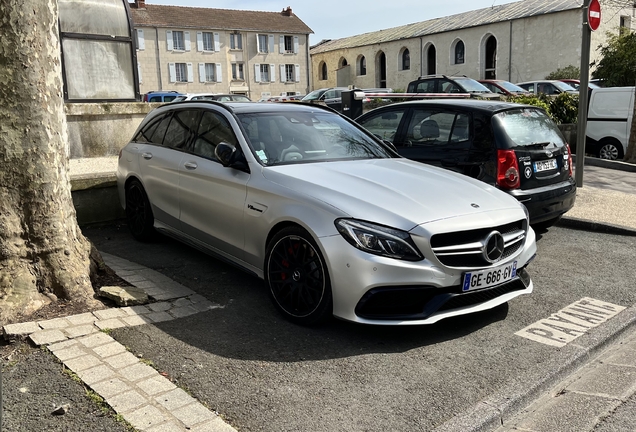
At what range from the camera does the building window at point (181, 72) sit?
55.8m

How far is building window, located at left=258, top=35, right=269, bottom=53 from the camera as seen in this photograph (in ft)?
195

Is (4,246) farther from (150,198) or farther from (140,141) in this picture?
(140,141)

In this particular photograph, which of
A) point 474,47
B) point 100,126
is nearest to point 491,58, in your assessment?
point 474,47

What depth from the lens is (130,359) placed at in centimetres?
378

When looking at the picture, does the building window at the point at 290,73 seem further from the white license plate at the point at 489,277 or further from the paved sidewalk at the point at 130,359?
the white license plate at the point at 489,277

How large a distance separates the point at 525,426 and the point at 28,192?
3696 mm

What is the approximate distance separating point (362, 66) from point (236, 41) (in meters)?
13.0

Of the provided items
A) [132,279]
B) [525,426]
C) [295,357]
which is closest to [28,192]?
[132,279]

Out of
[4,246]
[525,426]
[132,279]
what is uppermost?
[4,246]

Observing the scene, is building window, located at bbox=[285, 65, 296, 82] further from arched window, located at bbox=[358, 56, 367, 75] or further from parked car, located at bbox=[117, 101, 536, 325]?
parked car, located at bbox=[117, 101, 536, 325]

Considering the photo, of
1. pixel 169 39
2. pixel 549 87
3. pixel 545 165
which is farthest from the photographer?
pixel 169 39

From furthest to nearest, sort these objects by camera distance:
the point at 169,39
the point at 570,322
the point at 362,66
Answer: the point at 362,66 < the point at 169,39 < the point at 570,322

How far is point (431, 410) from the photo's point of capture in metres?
3.30

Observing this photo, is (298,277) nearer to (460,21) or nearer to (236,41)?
(460,21)
